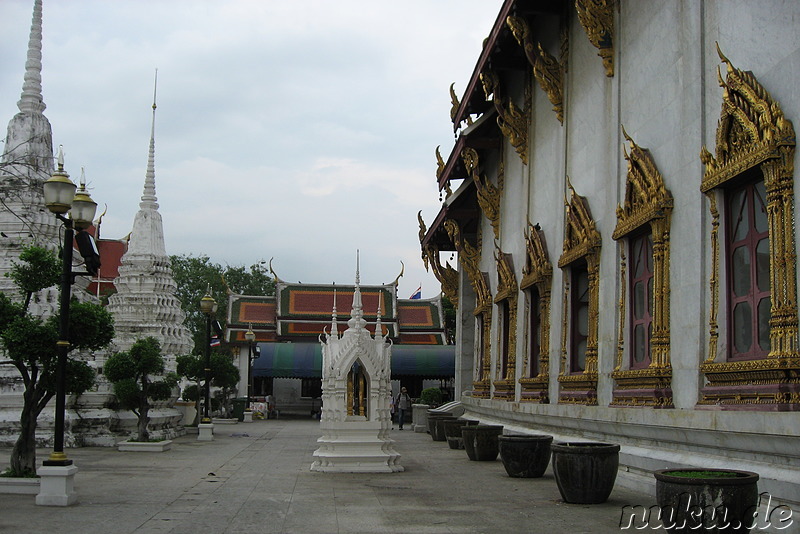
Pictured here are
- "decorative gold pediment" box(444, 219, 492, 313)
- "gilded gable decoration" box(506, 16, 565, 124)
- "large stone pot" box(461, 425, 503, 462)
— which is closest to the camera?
"large stone pot" box(461, 425, 503, 462)

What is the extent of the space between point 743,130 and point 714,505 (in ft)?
12.1

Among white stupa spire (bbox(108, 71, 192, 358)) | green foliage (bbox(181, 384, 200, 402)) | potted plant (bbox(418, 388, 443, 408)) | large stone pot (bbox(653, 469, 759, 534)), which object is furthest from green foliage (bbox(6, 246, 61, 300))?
potted plant (bbox(418, 388, 443, 408))

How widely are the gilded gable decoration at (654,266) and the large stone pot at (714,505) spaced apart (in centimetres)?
354

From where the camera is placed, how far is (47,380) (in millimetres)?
12625

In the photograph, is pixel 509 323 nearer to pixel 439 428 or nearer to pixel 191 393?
pixel 439 428

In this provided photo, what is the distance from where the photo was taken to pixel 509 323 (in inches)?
806

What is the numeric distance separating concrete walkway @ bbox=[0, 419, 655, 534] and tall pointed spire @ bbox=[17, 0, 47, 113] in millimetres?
9276

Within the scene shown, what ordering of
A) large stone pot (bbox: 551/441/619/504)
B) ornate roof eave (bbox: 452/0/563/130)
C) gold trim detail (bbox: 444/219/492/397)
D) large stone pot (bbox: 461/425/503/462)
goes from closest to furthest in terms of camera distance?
large stone pot (bbox: 551/441/619/504)
large stone pot (bbox: 461/425/503/462)
ornate roof eave (bbox: 452/0/563/130)
gold trim detail (bbox: 444/219/492/397)

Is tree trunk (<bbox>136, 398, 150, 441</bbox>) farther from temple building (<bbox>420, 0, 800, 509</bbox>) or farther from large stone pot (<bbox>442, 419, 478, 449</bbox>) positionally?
temple building (<bbox>420, 0, 800, 509</bbox>)

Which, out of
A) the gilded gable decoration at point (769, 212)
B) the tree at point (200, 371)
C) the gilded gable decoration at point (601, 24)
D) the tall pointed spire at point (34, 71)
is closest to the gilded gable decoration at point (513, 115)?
the gilded gable decoration at point (601, 24)

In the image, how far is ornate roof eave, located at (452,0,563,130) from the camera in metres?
16.1

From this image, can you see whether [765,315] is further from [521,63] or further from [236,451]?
[236,451]

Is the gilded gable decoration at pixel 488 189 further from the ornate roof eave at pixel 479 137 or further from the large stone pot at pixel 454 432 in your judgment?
the large stone pot at pixel 454 432

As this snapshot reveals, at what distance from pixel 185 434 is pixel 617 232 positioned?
62.4ft
